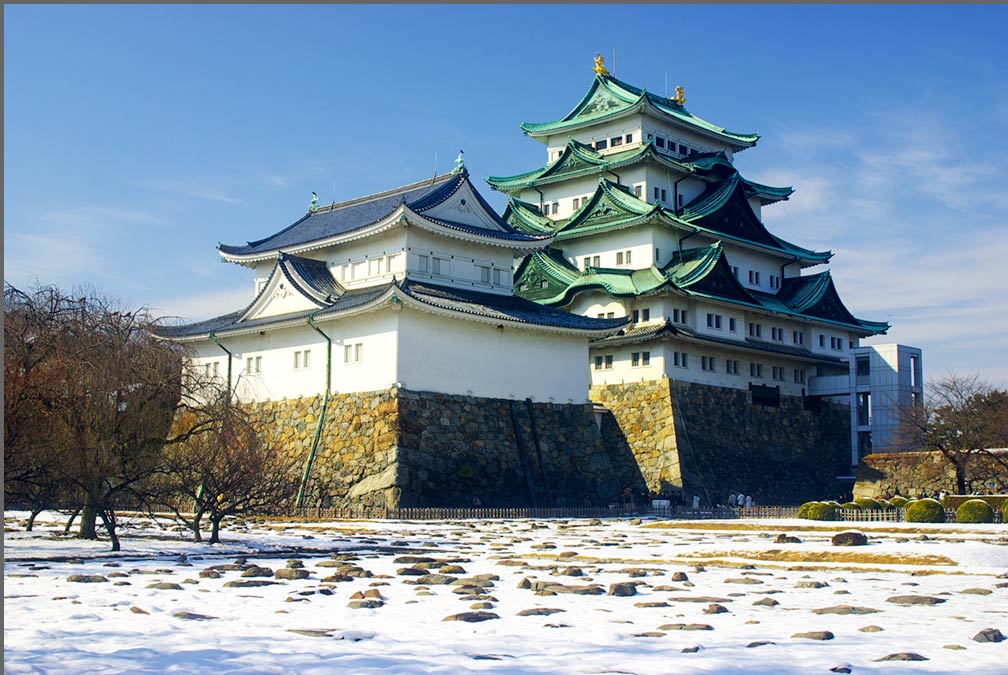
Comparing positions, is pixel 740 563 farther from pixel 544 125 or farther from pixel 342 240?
pixel 544 125

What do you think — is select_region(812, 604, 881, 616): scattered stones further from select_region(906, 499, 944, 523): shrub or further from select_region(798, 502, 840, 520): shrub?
select_region(798, 502, 840, 520): shrub

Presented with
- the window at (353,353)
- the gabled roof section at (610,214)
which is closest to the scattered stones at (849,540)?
the window at (353,353)

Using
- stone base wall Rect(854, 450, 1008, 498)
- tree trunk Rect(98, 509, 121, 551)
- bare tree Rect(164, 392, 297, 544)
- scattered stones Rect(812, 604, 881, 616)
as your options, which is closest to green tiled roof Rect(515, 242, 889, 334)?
stone base wall Rect(854, 450, 1008, 498)

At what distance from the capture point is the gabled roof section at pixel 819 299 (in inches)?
2441

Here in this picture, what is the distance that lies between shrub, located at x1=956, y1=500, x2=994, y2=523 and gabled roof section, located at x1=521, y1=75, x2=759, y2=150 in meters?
33.1

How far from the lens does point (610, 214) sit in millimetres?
58875

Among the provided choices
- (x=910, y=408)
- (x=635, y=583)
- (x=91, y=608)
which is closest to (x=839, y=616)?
(x=635, y=583)

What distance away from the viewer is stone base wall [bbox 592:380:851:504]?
51.2 m

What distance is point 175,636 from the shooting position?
11.7m

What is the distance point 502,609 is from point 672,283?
40257mm

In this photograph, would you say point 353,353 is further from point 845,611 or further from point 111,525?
point 845,611

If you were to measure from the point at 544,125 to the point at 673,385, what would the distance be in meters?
21.4

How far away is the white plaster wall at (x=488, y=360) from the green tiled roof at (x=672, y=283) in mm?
8144

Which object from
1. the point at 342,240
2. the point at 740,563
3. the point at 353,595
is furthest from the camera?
the point at 342,240
